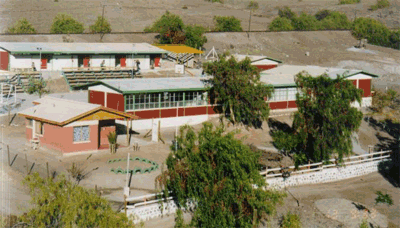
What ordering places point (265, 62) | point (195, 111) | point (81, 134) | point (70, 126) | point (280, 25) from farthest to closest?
point (280, 25) → point (265, 62) → point (195, 111) → point (81, 134) → point (70, 126)

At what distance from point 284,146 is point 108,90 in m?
12.5

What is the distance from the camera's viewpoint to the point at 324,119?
101ft

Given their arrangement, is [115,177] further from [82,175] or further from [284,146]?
[284,146]

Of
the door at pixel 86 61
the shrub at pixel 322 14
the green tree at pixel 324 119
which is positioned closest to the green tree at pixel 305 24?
the shrub at pixel 322 14

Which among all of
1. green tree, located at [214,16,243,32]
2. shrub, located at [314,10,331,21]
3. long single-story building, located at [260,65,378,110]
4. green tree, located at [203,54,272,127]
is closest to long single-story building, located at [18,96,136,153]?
green tree, located at [203,54,272,127]

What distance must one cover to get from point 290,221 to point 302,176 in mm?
7458

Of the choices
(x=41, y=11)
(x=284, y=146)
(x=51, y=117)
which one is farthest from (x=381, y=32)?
(x=51, y=117)

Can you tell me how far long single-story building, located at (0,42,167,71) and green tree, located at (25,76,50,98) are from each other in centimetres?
371

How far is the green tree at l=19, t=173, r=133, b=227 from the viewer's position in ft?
56.3

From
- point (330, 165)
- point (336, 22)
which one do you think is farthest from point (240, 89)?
point (336, 22)

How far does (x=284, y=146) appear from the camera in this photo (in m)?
32.8

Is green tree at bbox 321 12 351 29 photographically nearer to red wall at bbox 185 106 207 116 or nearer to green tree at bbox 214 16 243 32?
green tree at bbox 214 16 243 32

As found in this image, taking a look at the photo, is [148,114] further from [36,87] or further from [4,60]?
[4,60]

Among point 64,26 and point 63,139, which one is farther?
point 64,26
